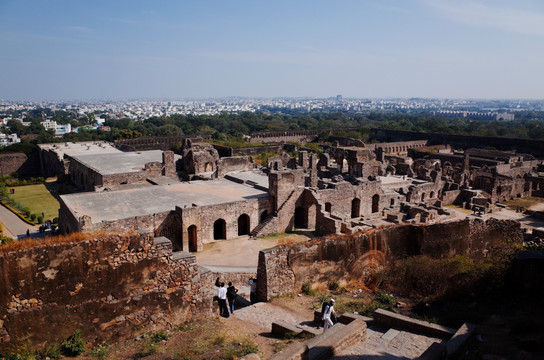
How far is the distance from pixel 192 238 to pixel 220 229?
85.7 inches

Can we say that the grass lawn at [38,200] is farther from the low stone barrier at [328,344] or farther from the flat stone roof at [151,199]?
the low stone barrier at [328,344]

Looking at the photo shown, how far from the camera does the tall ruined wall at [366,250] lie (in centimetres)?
1181

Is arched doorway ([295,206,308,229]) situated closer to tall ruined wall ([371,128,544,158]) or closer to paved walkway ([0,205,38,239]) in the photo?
paved walkway ([0,205,38,239])

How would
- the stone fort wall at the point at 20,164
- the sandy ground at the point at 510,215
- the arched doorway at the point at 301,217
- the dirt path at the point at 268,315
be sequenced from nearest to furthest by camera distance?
the dirt path at the point at 268,315 → the arched doorway at the point at 301,217 → the sandy ground at the point at 510,215 → the stone fort wall at the point at 20,164

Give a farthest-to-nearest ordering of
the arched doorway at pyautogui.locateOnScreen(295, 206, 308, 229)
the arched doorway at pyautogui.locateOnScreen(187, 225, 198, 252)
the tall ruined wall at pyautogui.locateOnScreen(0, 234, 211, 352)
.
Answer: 1. the arched doorway at pyautogui.locateOnScreen(295, 206, 308, 229)
2. the arched doorway at pyautogui.locateOnScreen(187, 225, 198, 252)
3. the tall ruined wall at pyautogui.locateOnScreen(0, 234, 211, 352)

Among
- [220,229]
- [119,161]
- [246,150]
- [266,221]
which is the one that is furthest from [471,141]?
[220,229]

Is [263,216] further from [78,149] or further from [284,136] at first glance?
[284,136]

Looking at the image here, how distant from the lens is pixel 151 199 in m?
21.4

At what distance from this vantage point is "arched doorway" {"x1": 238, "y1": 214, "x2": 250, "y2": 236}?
21.6m

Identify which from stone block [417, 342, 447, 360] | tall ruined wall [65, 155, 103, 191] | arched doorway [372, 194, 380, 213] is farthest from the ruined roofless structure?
stone block [417, 342, 447, 360]

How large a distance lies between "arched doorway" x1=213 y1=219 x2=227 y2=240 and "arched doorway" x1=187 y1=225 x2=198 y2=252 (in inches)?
71.9

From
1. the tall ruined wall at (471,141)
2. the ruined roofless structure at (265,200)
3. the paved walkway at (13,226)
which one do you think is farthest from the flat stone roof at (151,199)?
the tall ruined wall at (471,141)

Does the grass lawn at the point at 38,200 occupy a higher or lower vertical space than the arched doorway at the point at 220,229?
lower

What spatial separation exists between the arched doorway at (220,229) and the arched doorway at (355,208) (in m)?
8.08
